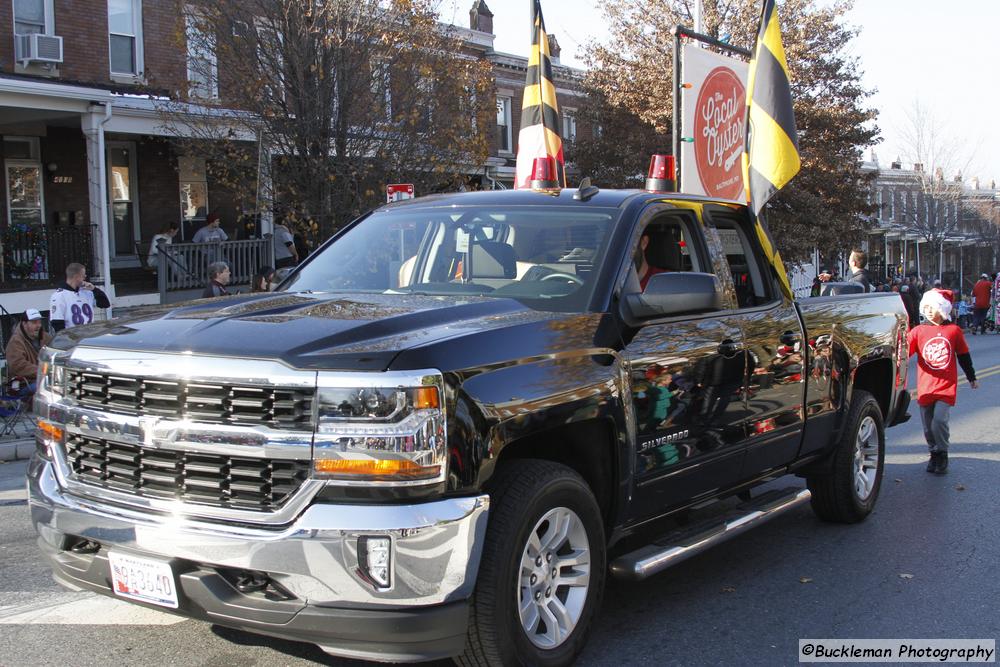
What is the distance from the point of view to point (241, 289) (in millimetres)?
19312

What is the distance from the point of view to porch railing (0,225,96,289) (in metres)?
16.7

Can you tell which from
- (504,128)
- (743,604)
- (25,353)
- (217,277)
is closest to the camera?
(743,604)

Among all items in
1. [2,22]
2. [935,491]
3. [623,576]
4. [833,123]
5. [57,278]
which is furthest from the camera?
[833,123]

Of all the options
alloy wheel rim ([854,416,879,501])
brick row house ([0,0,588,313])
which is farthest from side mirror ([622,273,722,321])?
brick row house ([0,0,588,313])

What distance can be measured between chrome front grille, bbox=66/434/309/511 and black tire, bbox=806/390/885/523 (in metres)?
4.17

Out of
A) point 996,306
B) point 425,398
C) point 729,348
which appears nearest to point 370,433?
point 425,398

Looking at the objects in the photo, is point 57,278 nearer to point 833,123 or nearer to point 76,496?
point 76,496

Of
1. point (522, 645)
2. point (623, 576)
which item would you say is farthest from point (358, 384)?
point (623, 576)

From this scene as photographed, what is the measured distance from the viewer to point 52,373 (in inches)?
153

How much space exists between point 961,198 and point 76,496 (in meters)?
50.4

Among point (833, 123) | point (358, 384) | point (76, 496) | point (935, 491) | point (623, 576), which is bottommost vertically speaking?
point (935, 491)

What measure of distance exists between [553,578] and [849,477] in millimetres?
3199

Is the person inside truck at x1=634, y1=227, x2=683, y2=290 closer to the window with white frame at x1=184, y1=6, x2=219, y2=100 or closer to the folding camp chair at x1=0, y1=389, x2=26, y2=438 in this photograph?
the folding camp chair at x1=0, y1=389, x2=26, y2=438

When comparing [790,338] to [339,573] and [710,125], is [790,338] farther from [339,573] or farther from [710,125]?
[710,125]
